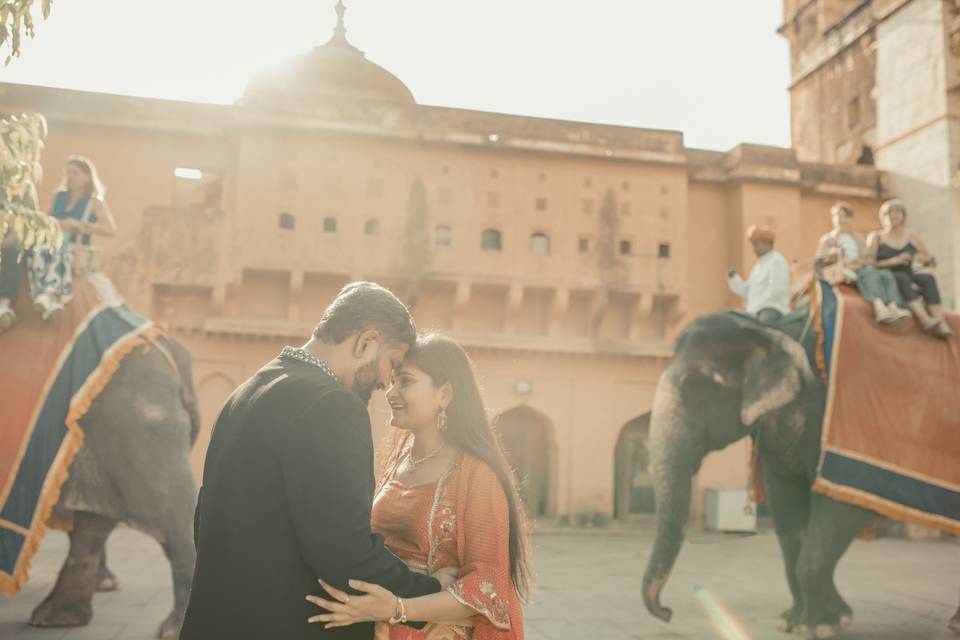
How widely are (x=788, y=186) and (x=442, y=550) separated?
17.9m

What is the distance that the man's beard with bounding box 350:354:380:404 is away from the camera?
2461mm

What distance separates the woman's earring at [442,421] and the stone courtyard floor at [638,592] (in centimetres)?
363

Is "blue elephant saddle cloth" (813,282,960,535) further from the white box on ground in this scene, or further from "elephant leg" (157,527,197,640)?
the white box on ground

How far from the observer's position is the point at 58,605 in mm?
5852

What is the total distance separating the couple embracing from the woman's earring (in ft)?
0.08

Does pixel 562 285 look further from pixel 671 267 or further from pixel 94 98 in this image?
pixel 94 98

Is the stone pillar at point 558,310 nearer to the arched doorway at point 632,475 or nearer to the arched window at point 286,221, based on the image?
the arched doorway at point 632,475

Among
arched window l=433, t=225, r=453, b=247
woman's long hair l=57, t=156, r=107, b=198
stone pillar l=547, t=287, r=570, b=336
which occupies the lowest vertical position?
woman's long hair l=57, t=156, r=107, b=198

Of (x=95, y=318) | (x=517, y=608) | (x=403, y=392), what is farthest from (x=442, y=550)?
(x=95, y=318)

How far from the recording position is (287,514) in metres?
2.23

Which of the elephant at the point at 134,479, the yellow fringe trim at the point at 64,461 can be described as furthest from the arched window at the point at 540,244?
the yellow fringe trim at the point at 64,461

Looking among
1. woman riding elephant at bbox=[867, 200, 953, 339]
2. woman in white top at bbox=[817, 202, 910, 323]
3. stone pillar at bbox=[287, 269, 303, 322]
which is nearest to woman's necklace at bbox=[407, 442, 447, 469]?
woman in white top at bbox=[817, 202, 910, 323]

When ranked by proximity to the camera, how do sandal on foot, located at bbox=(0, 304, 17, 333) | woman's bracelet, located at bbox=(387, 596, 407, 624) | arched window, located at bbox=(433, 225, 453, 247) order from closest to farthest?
woman's bracelet, located at bbox=(387, 596, 407, 624), sandal on foot, located at bbox=(0, 304, 17, 333), arched window, located at bbox=(433, 225, 453, 247)

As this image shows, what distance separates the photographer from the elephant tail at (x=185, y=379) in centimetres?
608
